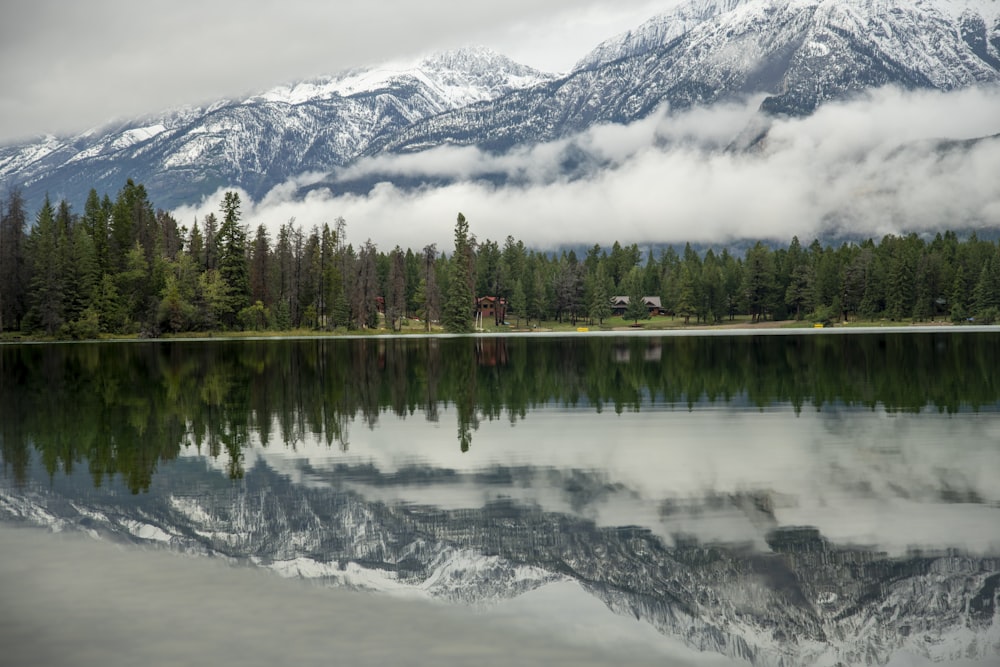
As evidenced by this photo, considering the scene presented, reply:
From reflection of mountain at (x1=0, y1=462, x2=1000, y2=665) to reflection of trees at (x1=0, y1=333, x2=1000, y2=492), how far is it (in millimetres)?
3429

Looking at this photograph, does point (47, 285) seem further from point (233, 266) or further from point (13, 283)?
point (233, 266)

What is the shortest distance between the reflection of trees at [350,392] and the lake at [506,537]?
312 millimetres

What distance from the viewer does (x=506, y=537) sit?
52.0ft

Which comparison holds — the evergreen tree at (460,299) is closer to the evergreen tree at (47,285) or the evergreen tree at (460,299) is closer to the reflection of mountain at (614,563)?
the evergreen tree at (47,285)

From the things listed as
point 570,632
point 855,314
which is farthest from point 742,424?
point 855,314

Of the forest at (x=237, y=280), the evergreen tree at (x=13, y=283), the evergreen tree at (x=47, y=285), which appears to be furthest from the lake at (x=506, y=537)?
the evergreen tree at (x=13, y=283)

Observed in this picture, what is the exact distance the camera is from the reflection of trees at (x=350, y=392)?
90.0ft

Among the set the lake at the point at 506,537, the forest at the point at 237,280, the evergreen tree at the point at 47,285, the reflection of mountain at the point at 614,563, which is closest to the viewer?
the lake at the point at 506,537

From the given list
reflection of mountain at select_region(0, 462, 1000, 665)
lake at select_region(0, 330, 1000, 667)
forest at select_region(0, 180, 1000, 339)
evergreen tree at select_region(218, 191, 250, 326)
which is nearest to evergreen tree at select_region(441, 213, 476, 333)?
forest at select_region(0, 180, 1000, 339)

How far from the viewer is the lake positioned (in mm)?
11727

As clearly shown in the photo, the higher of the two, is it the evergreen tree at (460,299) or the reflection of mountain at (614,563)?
the evergreen tree at (460,299)

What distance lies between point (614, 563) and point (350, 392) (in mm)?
30191

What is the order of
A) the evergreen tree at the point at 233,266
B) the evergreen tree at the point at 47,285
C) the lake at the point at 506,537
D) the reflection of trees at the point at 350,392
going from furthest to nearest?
the evergreen tree at the point at 233,266 → the evergreen tree at the point at 47,285 → the reflection of trees at the point at 350,392 → the lake at the point at 506,537

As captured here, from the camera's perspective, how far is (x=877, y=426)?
29.0 metres
